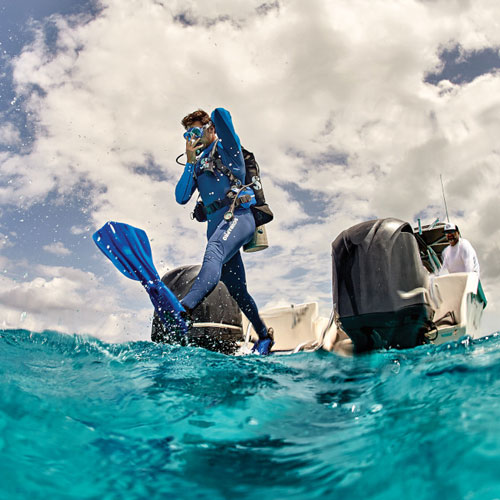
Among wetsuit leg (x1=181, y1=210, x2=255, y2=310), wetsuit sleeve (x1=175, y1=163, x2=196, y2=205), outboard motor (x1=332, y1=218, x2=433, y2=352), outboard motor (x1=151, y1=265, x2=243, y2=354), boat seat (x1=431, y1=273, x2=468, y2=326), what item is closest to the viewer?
outboard motor (x1=332, y1=218, x2=433, y2=352)

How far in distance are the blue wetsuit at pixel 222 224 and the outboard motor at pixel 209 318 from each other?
116 millimetres

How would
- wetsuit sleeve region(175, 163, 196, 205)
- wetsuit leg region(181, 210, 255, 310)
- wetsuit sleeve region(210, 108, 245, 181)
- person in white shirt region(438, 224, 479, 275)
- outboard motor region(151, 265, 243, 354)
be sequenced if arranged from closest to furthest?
1. wetsuit leg region(181, 210, 255, 310)
2. wetsuit sleeve region(210, 108, 245, 181)
3. outboard motor region(151, 265, 243, 354)
4. wetsuit sleeve region(175, 163, 196, 205)
5. person in white shirt region(438, 224, 479, 275)

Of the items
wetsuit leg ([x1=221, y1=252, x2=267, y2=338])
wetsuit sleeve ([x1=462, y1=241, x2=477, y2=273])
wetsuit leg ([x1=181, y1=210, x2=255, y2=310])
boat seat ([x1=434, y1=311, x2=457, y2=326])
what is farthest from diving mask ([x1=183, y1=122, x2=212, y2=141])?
wetsuit sleeve ([x1=462, y1=241, x2=477, y2=273])

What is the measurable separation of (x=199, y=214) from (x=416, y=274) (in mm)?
1960

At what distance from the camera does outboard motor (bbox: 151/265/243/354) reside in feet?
10.7

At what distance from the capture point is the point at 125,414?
4.49ft

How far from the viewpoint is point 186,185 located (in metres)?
3.51

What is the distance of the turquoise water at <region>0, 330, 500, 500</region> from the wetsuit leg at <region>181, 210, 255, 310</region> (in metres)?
0.87

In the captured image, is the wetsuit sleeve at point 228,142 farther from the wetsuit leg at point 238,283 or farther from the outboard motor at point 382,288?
the outboard motor at point 382,288

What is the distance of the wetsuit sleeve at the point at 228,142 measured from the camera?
312 centimetres

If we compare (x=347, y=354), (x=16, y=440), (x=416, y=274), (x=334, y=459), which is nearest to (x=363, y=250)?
(x=416, y=274)

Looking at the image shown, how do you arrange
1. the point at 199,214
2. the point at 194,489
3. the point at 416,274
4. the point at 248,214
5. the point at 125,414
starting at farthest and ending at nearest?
the point at 199,214 < the point at 248,214 < the point at 416,274 < the point at 125,414 < the point at 194,489

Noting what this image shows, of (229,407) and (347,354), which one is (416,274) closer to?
(347,354)

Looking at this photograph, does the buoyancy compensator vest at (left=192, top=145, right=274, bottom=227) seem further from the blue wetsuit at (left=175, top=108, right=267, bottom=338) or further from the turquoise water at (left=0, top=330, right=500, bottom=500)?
the turquoise water at (left=0, top=330, right=500, bottom=500)
